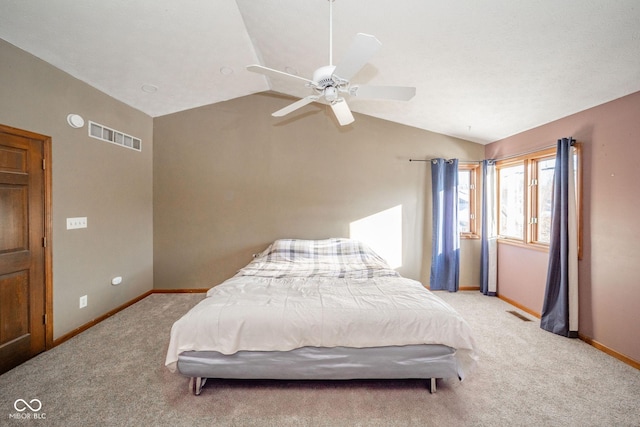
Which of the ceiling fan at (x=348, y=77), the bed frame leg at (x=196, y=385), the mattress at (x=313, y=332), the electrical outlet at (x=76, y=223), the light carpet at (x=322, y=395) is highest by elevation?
the ceiling fan at (x=348, y=77)

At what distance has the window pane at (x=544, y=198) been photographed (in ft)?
10.7

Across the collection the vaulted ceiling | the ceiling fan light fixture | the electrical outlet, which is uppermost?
the vaulted ceiling

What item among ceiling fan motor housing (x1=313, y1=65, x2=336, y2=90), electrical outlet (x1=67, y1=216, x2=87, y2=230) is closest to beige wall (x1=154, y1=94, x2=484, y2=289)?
electrical outlet (x1=67, y1=216, x2=87, y2=230)

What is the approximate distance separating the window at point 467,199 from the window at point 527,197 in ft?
1.10

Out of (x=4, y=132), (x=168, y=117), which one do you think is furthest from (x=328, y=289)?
(x=168, y=117)

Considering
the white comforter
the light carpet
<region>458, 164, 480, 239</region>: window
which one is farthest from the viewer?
<region>458, 164, 480, 239</region>: window

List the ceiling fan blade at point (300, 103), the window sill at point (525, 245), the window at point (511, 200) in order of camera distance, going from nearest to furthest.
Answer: the ceiling fan blade at point (300, 103)
the window sill at point (525, 245)
the window at point (511, 200)

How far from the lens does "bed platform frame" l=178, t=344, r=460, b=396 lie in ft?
5.97

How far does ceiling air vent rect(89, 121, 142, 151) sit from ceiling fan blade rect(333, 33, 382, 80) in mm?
2847

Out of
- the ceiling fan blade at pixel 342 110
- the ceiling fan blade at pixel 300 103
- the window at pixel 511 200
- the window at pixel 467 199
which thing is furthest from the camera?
the window at pixel 467 199

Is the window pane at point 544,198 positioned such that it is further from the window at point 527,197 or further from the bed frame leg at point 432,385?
the bed frame leg at point 432,385

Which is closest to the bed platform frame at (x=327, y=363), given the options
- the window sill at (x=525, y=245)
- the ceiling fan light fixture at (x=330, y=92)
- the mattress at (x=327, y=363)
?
the mattress at (x=327, y=363)

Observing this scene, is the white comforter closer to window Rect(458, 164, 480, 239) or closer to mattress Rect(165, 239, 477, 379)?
mattress Rect(165, 239, 477, 379)

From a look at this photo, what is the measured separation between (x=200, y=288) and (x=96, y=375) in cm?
195
